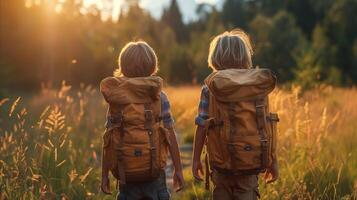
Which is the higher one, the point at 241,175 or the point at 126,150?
the point at 126,150

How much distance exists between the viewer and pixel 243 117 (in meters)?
2.94

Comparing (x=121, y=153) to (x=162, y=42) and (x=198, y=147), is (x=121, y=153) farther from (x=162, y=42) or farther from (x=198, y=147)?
(x=162, y=42)

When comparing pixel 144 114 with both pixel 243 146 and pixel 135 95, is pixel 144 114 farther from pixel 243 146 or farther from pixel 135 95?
pixel 243 146

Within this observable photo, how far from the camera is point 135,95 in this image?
2.99m

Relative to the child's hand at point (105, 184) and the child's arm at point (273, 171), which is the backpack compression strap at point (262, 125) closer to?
the child's arm at point (273, 171)

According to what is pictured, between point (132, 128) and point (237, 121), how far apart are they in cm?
58

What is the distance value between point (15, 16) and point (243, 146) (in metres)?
14.3

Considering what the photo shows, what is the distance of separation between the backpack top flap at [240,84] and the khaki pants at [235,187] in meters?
0.49

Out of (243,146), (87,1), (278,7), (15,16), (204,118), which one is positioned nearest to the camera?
(243,146)

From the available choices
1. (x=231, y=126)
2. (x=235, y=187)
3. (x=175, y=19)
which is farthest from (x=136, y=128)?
(x=175, y=19)

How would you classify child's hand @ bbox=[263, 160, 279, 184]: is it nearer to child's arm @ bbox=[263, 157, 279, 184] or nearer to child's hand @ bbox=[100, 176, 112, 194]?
child's arm @ bbox=[263, 157, 279, 184]

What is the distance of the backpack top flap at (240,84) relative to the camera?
2.92 metres

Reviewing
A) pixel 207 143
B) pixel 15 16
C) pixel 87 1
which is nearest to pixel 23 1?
pixel 15 16

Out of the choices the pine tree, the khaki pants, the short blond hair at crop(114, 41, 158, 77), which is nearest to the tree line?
the short blond hair at crop(114, 41, 158, 77)
